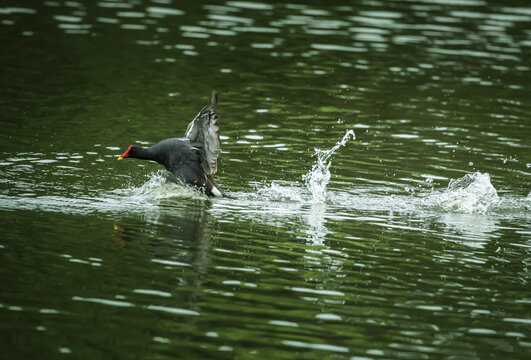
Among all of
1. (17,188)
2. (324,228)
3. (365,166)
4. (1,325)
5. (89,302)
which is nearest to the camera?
(1,325)

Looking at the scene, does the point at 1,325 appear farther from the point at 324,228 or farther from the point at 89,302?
the point at 324,228

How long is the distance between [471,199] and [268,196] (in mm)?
2848

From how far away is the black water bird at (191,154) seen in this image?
12430 millimetres

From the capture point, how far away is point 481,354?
7.50 metres

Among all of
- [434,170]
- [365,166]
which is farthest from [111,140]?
[434,170]

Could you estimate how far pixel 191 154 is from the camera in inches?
493

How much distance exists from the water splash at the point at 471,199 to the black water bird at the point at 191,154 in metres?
3.05

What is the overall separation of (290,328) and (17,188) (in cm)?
554

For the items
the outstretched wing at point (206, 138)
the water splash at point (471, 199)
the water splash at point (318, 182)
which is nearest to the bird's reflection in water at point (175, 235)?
the outstretched wing at point (206, 138)

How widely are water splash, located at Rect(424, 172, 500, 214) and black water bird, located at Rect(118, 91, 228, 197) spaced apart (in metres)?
3.05

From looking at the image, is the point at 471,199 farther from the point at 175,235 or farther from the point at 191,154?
the point at 175,235

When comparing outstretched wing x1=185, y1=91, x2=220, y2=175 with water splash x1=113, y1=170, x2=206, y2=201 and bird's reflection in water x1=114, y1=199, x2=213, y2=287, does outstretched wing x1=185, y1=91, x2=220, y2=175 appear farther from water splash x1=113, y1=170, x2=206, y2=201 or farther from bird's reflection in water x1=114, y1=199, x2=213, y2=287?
bird's reflection in water x1=114, y1=199, x2=213, y2=287

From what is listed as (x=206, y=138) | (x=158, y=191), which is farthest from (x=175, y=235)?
(x=206, y=138)

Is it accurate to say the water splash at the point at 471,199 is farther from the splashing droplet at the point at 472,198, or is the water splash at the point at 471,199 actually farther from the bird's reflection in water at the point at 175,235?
the bird's reflection in water at the point at 175,235
